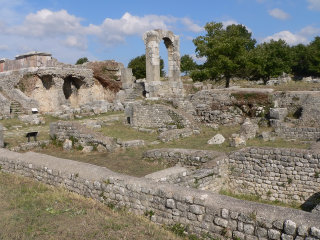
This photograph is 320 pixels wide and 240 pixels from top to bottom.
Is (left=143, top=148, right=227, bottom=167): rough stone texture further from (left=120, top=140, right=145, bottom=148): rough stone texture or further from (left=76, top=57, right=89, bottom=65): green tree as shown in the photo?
(left=76, top=57, right=89, bottom=65): green tree

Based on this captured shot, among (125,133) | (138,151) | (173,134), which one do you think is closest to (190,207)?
(138,151)

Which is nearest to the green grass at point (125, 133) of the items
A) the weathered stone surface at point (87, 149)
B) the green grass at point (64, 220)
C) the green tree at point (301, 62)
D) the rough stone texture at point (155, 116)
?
the rough stone texture at point (155, 116)

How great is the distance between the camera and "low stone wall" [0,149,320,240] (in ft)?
14.5

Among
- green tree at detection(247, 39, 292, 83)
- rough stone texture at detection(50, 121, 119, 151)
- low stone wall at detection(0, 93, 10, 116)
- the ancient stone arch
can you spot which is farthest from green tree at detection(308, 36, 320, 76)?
rough stone texture at detection(50, 121, 119, 151)

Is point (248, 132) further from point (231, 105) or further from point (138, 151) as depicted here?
point (138, 151)

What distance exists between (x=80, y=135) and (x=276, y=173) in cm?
797

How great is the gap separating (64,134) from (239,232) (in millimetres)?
10919

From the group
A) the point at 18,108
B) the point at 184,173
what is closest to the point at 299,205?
the point at 184,173

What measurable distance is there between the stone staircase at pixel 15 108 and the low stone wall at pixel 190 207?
1783cm

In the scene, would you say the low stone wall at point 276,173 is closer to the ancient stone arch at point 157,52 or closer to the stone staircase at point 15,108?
the ancient stone arch at point 157,52

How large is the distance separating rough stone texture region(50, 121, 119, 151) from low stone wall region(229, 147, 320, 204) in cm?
519

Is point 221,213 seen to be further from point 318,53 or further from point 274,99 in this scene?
point 318,53

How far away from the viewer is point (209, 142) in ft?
45.5

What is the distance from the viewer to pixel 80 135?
13734mm
